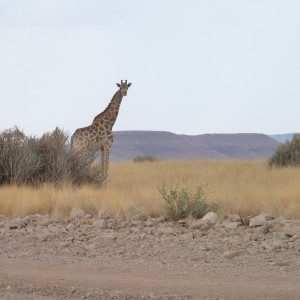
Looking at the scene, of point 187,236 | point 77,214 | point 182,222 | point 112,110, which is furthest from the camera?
point 112,110

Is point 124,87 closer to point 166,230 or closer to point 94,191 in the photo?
point 94,191

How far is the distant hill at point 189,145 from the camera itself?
8856 cm

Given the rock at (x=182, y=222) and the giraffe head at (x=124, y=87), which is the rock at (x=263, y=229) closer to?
the rock at (x=182, y=222)

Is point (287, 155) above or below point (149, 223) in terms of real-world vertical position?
above

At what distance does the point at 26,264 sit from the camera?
877 centimetres

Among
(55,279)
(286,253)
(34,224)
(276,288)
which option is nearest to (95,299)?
(55,279)

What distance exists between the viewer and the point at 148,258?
9.16 meters

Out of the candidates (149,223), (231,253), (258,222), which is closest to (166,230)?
(149,223)

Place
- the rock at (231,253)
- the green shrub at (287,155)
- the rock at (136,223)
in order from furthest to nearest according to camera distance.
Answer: the green shrub at (287,155)
the rock at (136,223)
the rock at (231,253)

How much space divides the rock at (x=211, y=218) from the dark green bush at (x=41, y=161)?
6399 mm

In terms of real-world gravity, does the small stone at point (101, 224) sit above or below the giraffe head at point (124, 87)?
below

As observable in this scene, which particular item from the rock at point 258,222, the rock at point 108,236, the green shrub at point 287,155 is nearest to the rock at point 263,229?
the rock at point 258,222

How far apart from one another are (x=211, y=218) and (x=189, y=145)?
3308 inches

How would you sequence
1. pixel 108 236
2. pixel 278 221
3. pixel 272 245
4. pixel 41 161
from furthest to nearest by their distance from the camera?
1. pixel 41 161
2. pixel 278 221
3. pixel 108 236
4. pixel 272 245
